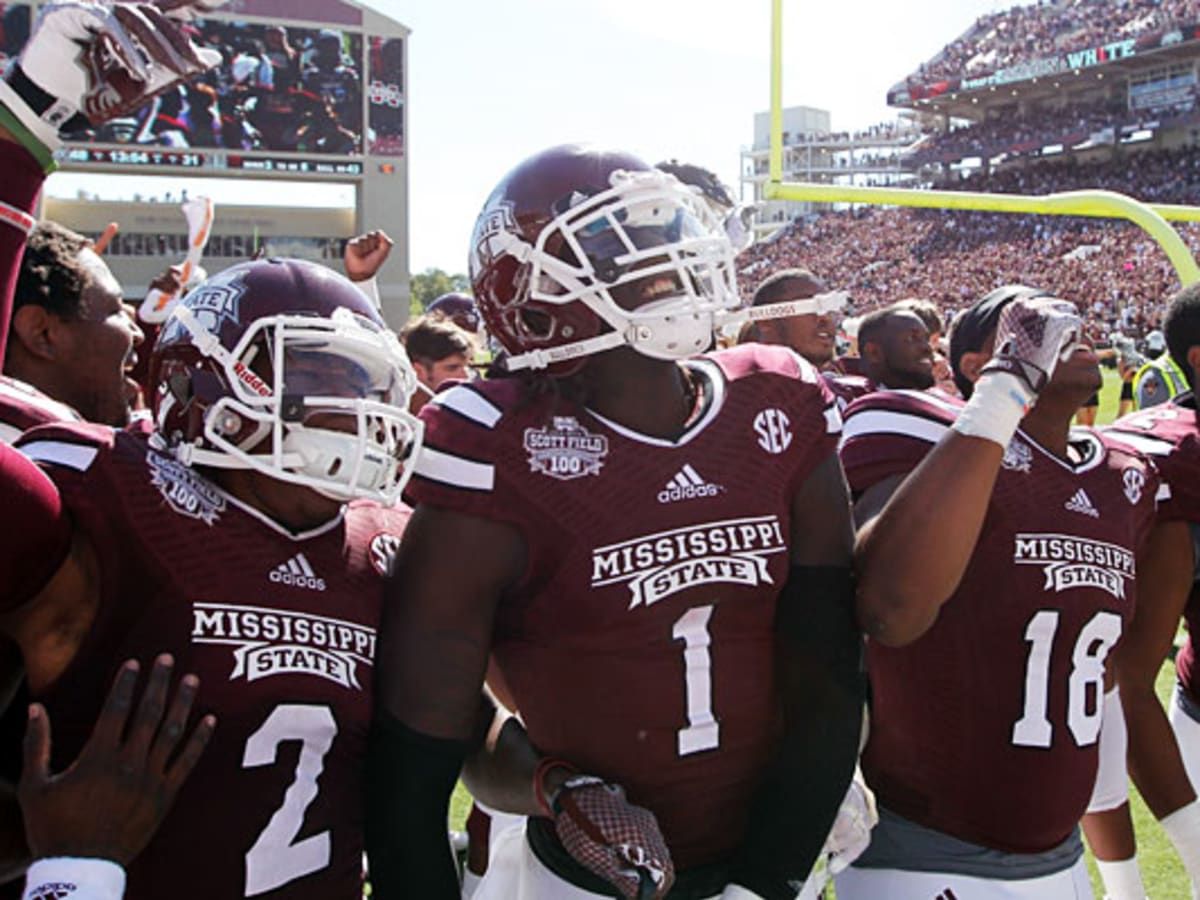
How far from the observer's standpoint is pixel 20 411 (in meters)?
2.13

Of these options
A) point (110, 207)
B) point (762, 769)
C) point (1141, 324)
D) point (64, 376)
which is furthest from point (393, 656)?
point (110, 207)

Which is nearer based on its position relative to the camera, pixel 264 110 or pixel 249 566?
pixel 249 566

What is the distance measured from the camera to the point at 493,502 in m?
1.56

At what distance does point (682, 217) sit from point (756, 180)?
69.5m

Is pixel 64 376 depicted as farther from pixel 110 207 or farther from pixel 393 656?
pixel 110 207

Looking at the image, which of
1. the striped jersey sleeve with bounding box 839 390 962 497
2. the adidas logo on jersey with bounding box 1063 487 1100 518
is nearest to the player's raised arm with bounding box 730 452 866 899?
the striped jersey sleeve with bounding box 839 390 962 497

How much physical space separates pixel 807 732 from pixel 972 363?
1.11 m

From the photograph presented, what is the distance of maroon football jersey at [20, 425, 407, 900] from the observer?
4.79 feet

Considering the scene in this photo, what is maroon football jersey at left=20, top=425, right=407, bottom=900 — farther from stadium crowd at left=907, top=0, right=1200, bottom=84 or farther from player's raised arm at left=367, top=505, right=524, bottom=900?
stadium crowd at left=907, top=0, right=1200, bottom=84

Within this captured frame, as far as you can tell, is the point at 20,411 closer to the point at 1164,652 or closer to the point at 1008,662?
the point at 1008,662

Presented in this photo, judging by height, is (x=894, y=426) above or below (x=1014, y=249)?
below

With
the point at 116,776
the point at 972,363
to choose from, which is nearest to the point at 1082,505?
the point at 972,363

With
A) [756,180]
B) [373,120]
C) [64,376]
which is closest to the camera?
[64,376]

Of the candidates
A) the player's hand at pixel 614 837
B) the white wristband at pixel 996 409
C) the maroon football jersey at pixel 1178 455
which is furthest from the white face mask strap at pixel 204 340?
the maroon football jersey at pixel 1178 455
